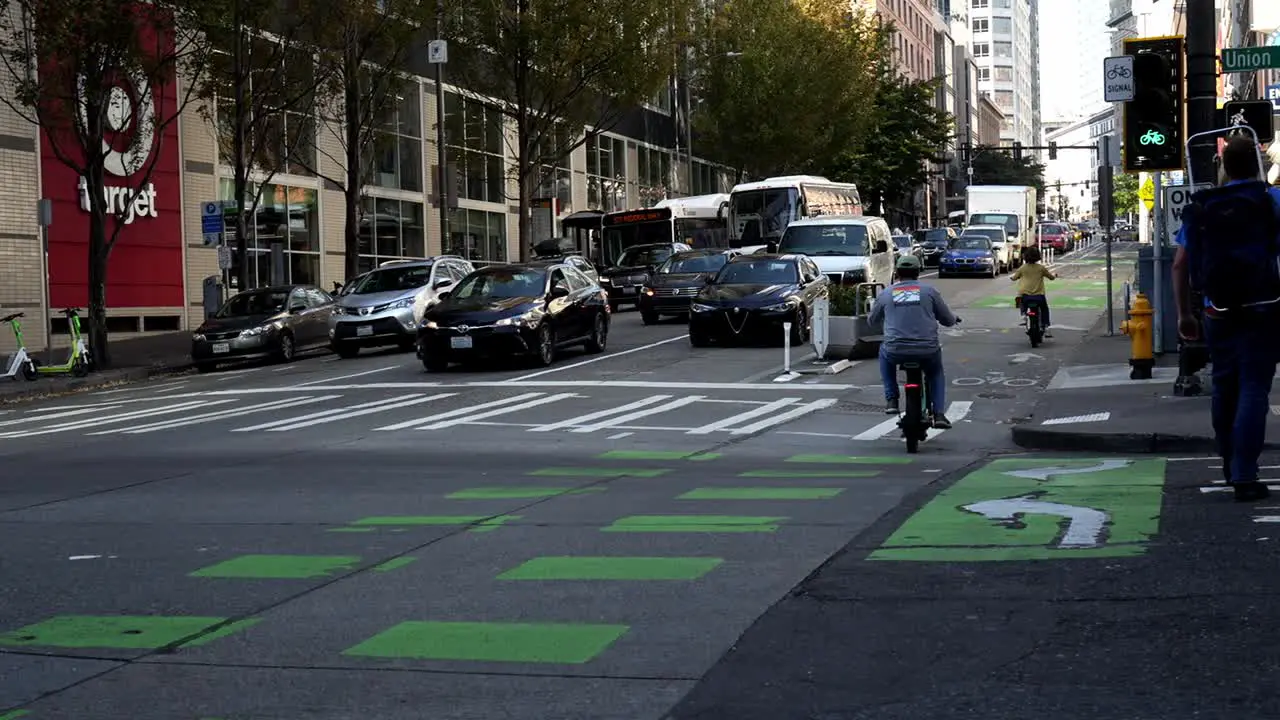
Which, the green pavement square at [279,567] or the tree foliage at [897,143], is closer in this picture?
the green pavement square at [279,567]

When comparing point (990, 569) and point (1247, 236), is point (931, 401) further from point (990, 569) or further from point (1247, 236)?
point (990, 569)

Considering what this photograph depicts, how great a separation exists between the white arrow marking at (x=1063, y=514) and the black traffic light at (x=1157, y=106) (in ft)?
27.3

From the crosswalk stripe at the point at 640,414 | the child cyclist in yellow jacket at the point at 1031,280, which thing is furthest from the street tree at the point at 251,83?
the child cyclist in yellow jacket at the point at 1031,280

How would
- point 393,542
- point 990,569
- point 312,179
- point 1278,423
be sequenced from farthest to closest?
point 312,179
point 1278,423
point 393,542
point 990,569

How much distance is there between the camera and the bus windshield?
160 feet

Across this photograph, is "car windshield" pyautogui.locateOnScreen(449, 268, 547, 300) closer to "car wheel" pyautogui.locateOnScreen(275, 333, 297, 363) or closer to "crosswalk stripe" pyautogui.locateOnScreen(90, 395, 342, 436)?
"crosswalk stripe" pyautogui.locateOnScreen(90, 395, 342, 436)

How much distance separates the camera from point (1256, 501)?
29.6 ft

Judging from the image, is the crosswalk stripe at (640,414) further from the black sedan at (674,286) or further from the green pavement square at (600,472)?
the black sedan at (674,286)

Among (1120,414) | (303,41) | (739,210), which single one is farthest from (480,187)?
(1120,414)

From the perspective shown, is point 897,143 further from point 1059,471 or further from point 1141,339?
point 1059,471

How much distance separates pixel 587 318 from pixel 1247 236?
737 inches

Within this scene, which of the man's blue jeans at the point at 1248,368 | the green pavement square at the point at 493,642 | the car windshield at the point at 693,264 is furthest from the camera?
the car windshield at the point at 693,264

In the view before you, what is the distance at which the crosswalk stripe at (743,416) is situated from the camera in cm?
1695

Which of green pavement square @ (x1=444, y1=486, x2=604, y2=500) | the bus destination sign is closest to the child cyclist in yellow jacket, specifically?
green pavement square @ (x1=444, y1=486, x2=604, y2=500)
